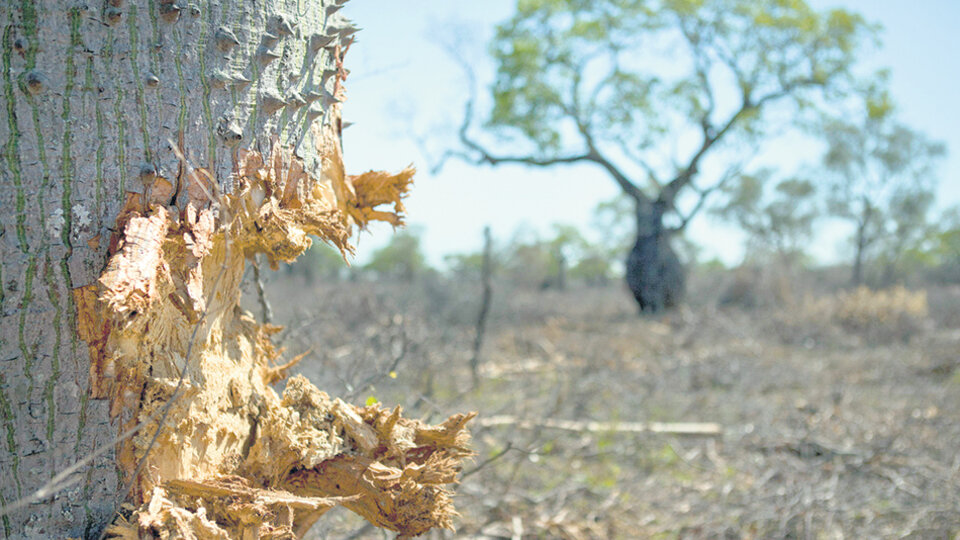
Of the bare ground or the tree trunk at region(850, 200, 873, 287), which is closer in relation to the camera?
the bare ground

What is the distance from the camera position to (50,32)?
104cm

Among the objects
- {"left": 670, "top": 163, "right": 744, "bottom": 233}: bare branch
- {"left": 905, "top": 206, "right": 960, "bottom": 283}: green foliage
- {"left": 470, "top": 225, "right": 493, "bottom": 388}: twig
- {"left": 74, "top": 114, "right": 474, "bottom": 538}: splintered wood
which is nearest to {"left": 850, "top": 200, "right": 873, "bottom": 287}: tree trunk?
{"left": 905, "top": 206, "right": 960, "bottom": 283}: green foliage

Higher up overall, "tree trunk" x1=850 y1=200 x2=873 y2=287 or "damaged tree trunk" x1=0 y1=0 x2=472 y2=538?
"tree trunk" x1=850 y1=200 x2=873 y2=287

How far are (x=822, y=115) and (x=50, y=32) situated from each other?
17649mm

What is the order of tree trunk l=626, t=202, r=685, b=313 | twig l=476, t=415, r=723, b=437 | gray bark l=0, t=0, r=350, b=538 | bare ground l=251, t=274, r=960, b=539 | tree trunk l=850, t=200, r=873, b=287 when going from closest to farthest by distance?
gray bark l=0, t=0, r=350, b=538
bare ground l=251, t=274, r=960, b=539
twig l=476, t=415, r=723, b=437
tree trunk l=626, t=202, r=685, b=313
tree trunk l=850, t=200, r=873, b=287

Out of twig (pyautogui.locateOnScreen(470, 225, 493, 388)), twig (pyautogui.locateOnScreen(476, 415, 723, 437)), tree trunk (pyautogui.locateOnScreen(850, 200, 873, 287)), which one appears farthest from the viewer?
tree trunk (pyautogui.locateOnScreen(850, 200, 873, 287))

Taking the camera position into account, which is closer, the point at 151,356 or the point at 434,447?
the point at 151,356

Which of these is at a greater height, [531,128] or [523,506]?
[531,128]

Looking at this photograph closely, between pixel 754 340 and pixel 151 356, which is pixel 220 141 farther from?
pixel 754 340

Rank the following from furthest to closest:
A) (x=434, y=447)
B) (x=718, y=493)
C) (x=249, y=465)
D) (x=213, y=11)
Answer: (x=718, y=493) → (x=434, y=447) → (x=249, y=465) → (x=213, y=11)

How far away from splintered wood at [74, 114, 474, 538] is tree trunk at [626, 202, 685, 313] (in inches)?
532

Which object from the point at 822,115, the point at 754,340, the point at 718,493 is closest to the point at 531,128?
the point at 822,115

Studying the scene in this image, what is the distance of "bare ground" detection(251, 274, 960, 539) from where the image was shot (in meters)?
3.40

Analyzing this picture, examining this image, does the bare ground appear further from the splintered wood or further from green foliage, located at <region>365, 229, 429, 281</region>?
green foliage, located at <region>365, 229, 429, 281</region>
